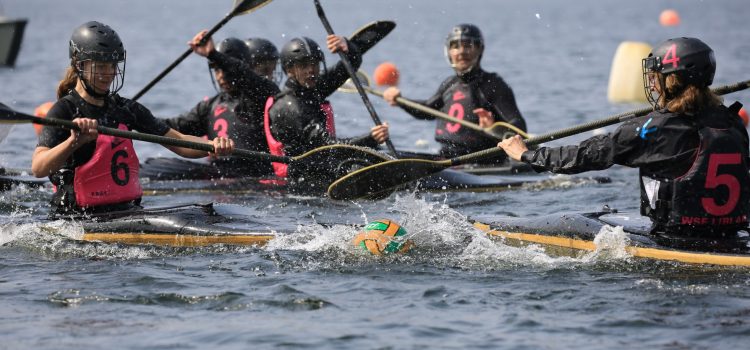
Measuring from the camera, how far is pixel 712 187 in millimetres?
7500

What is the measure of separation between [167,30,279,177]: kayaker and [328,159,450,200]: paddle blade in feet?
9.03

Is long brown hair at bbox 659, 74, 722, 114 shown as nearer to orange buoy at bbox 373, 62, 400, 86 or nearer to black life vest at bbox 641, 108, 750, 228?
black life vest at bbox 641, 108, 750, 228

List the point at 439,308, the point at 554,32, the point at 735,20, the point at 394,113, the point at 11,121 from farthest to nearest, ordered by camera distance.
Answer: the point at 735,20 < the point at 554,32 < the point at 394,113 < the point at 11,121 < the point at 439,308

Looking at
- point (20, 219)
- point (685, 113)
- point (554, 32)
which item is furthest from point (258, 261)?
point (554, 32)

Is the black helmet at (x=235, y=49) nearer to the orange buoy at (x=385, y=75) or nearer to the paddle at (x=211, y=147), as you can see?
the paddle at (x=211, y=147)

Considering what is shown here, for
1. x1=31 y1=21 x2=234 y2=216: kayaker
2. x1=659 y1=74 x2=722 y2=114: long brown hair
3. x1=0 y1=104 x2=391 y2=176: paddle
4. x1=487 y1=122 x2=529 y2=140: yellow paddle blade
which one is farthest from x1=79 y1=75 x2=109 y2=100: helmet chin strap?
x1=487 y1=122 x2=529 y2=140: yellow paddle blade

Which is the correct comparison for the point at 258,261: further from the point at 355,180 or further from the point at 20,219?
the point at 20,219

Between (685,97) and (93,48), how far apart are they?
4019 mm

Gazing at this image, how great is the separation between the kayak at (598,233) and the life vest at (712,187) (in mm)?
146

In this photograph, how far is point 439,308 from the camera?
7273 millimetres

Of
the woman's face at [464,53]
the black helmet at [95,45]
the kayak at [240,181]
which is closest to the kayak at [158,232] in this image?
the black helmet at [95,45]

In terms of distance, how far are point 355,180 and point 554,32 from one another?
49.7m

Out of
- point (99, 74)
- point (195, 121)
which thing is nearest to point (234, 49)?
point (195, 121)

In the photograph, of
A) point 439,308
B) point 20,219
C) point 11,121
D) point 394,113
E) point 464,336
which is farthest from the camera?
point 394,113
